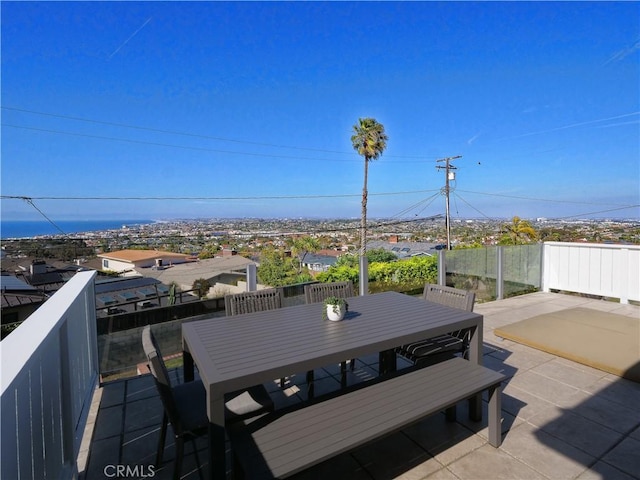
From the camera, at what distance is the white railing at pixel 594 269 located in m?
5.59

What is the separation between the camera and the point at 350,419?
1630 mm

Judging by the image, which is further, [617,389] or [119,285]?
[119,285]

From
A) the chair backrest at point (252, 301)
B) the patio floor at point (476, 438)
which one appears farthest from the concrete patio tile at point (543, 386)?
the chair backrest at point (252, 301)

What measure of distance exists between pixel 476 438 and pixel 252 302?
204cm

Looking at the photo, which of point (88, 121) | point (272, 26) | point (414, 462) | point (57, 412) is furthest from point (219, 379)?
point (88, 121)

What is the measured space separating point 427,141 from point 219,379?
21810mm

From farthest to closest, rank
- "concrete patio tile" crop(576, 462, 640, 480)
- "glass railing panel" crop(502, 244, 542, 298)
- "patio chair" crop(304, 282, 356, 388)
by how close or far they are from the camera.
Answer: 1. "glass railing panel" crop(502, 244, 542, 298)
2. "patio chair" crop(304, 282, 356, 388)
3. "concrete patio tile" crop(576, 462, 640, 480)

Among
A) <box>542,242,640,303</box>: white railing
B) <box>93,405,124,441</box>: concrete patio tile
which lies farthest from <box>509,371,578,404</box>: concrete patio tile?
<box>542,242,640,303</box>: white railing

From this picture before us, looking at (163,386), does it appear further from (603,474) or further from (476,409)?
(603,474)

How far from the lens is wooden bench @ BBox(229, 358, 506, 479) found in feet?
4.49

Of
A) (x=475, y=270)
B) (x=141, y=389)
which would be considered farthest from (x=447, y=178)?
(x=141, y=389)

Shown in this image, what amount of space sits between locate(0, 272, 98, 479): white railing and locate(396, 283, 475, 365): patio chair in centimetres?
220

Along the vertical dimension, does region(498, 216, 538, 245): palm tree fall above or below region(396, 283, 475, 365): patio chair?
above

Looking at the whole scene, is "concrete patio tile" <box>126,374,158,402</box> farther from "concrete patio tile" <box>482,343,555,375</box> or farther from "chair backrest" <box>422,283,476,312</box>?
"concrete patio tile" <box>482,343,555,375</box>
